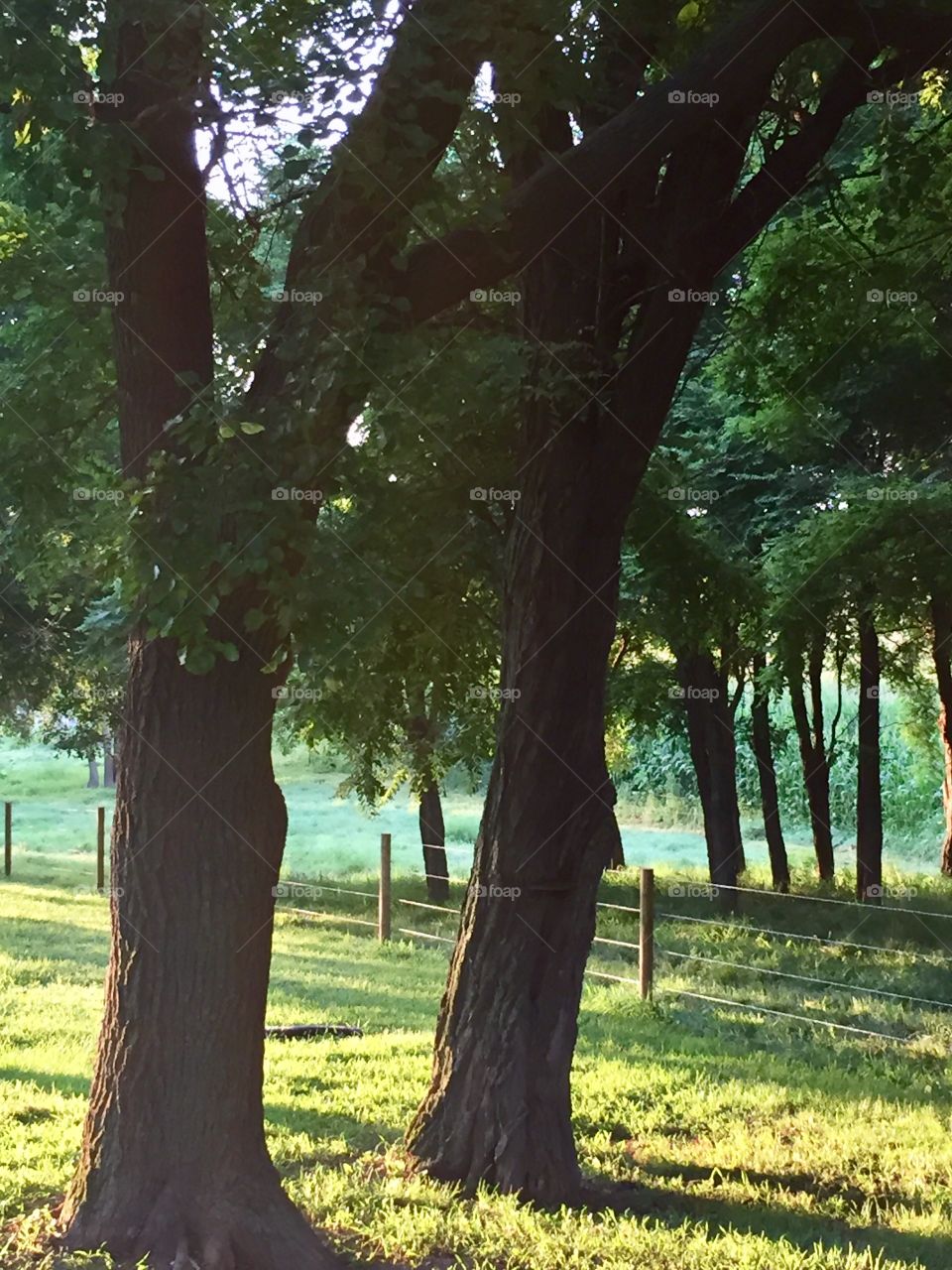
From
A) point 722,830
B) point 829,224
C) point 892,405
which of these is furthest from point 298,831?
point 829,224

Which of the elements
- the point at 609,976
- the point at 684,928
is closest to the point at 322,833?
the point at 684,928

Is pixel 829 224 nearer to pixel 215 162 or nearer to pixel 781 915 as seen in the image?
pixel 215 162

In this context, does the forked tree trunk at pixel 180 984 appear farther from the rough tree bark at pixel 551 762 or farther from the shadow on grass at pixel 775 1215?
the shadow on grass at pixel 775 1215

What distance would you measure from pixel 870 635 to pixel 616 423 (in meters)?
13.9

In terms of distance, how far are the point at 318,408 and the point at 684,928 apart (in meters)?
15.8

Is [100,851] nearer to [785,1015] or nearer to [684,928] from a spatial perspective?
[684,928]

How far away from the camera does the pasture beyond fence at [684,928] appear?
42.3ft

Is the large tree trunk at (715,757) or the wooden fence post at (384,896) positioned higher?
the large tree trunk at (715,757)

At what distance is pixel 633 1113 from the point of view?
334 inches

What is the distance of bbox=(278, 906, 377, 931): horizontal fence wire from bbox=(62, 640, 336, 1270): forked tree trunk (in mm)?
13287

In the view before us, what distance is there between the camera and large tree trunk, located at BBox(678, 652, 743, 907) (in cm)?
2212

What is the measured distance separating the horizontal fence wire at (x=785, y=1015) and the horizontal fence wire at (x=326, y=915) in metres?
6.09

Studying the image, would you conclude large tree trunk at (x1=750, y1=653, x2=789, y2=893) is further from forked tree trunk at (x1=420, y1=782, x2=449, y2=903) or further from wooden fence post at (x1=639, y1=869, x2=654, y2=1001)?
wooden fence post at (x1=639, y1=869, x2=654, y2=1001)

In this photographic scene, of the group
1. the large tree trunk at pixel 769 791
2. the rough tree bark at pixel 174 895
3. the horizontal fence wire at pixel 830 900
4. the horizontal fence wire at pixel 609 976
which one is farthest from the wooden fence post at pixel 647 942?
the large tree trunk at pixel 769 791
